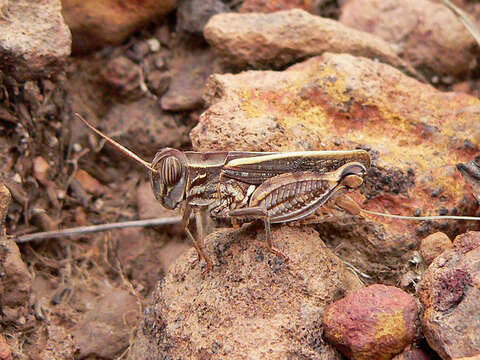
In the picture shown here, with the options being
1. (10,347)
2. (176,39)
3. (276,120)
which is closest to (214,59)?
(176,39)

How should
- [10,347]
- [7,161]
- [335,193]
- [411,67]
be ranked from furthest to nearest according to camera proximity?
[411,67], [7,161], [10,347], [335,193]

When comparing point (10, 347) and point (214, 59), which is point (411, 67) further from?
point (10, 347)

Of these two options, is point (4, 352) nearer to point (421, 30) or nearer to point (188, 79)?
point (188, 79)

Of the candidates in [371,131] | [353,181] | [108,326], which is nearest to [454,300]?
[353,181]

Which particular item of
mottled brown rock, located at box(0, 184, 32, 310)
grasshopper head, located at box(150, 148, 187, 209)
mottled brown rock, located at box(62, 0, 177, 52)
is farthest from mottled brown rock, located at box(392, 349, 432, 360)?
mottled brown rock, located at box(62, 0, 177, 52)

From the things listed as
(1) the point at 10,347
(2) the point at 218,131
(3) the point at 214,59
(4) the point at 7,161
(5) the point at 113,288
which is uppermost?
(2) the point at 218,131

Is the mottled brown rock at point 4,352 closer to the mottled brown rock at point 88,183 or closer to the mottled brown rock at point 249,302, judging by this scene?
the mottled brown rock at point 249,302
